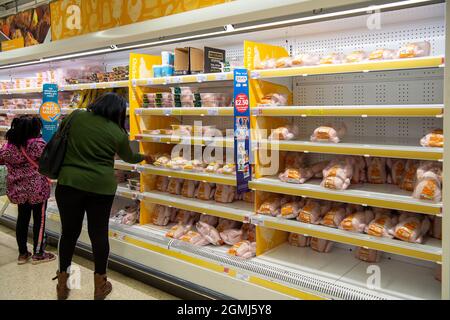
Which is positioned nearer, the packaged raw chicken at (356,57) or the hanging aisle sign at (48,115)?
the packaged raw chicken at (356,57)

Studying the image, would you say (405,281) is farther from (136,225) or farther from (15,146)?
(15,146)

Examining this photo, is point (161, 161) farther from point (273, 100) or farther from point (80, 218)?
point (273, 100)

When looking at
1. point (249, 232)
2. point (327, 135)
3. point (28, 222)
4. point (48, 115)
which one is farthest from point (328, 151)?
point (48, 115)

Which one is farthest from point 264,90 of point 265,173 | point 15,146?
point 15,146

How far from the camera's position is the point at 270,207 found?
343 cm

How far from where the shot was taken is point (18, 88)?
6.34 meters

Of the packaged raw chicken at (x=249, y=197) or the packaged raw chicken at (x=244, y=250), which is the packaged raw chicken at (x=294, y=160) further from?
the packaged raw chicken at (x=244, y=250)

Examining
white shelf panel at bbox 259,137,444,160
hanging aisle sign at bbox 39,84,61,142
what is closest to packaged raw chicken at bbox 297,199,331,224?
white shelf panel at bbox 259,137,444,160

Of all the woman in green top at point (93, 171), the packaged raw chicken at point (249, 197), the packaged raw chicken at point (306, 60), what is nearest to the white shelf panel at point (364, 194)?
the packaged raw chicken at point (249, 197)

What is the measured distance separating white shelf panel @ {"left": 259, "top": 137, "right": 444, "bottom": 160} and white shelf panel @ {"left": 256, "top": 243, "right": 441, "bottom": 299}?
0.91 meters

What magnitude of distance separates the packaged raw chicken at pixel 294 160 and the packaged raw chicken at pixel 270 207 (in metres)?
0.32

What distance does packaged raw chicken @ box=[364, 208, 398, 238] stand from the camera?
2.82 meters

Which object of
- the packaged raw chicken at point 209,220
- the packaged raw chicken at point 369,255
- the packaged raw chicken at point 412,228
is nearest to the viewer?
the packaged raw chicken at point 412,228

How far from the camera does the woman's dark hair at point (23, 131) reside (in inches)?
163
